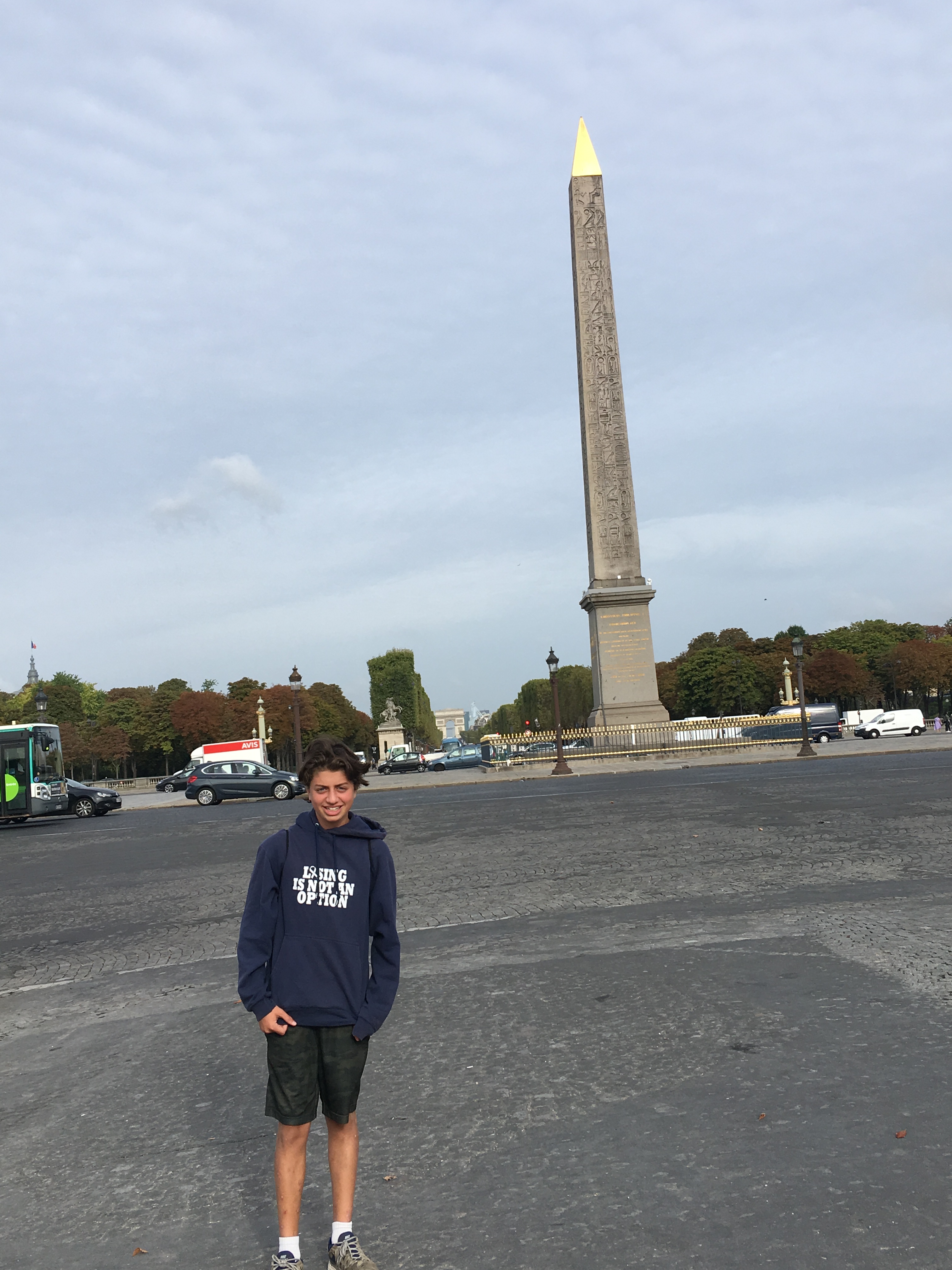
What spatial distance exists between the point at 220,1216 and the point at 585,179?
39.0 m

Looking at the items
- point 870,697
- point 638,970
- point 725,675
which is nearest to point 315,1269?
point 638,970

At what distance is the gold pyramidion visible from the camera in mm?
38312

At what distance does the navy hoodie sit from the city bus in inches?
1166

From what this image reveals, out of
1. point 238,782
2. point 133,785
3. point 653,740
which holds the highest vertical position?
point 653,740

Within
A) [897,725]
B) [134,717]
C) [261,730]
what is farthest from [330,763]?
[134,717]

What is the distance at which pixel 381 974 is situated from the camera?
3186mm

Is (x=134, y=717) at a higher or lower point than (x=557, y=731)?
higher

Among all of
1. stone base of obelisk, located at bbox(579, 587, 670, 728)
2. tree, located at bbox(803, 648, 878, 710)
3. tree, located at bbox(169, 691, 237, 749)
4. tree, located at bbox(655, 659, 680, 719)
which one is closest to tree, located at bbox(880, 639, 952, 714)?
tree, located at bbox(803, 648, 878, 710)

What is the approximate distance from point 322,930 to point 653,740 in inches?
1457

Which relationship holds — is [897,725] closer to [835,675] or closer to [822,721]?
[822,721]

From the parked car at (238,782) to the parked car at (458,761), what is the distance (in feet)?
56.4

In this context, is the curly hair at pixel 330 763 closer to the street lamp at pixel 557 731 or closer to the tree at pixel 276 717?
the street lamp at pixel 557 731

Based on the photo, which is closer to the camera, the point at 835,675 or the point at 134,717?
the point at 835,675

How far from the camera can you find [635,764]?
35406 mm
